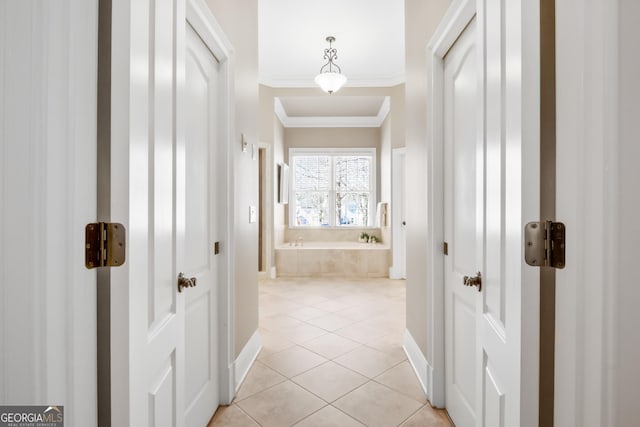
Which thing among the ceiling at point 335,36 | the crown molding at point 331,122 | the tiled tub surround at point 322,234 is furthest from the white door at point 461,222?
the crown molding at point 331,122

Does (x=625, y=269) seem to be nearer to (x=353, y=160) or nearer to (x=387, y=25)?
(x=387, y=25)

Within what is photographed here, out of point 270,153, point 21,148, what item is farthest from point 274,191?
point 21,148

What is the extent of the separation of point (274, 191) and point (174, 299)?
14.8 ft

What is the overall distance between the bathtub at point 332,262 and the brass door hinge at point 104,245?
197 inches

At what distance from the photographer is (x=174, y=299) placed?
1.08m

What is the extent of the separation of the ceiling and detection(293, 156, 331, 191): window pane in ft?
6.18

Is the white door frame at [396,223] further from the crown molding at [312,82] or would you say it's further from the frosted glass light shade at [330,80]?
the frosted glass light shade at [330,80]

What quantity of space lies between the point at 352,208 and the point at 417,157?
4.61m

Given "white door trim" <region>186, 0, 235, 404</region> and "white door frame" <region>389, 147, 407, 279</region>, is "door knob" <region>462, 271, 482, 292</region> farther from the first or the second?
"white door frame" <region>389, 147, 407, 279</region>

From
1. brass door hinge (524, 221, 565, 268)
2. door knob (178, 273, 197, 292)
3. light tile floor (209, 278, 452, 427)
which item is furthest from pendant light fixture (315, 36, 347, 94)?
brass door hinge (524, 221, 565, 268)

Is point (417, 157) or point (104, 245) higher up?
point (417, 157)

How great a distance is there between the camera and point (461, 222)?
171 cm

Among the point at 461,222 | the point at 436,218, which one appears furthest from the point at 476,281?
the point at 436,218

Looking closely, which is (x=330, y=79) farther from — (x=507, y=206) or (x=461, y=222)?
(x=507, y=206)
